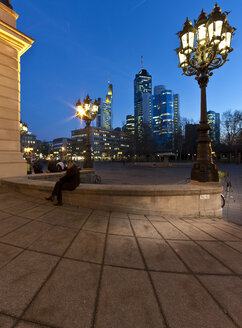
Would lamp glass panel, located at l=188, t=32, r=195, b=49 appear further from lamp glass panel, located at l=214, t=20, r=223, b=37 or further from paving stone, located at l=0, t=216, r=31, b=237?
paving stone, located at l=0, t=216, r=31, b=237

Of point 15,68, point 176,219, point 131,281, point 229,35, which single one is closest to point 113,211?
point 176,219

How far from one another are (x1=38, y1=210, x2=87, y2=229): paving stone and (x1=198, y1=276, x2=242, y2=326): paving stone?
2.59 meters

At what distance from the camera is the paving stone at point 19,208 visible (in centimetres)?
398

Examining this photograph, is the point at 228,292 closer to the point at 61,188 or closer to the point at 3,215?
the point at 61,188

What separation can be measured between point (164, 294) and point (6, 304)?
1745 millimetres

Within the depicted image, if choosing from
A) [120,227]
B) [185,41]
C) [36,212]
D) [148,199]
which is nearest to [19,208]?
[36,212]

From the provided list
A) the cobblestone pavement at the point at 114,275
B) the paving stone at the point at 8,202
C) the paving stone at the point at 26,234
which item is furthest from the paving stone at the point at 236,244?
the paving stone at the point at 8,202

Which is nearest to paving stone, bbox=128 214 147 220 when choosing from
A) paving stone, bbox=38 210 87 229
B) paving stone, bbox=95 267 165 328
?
paving stone, bbox=38 210 87 229

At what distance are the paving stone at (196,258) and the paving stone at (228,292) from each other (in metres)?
0.16

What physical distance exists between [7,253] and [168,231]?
126 inches

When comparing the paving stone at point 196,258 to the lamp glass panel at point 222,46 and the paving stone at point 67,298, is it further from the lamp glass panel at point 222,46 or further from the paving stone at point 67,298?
the lamp glass panel at point 222,46

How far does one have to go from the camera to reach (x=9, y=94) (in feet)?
26.3

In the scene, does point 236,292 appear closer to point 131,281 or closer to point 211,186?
point 131,281

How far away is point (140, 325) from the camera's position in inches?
56.2
